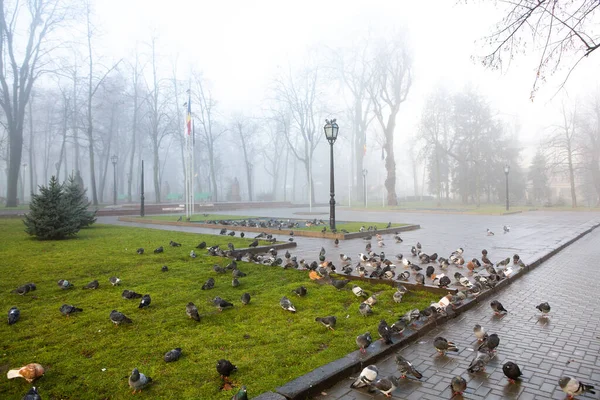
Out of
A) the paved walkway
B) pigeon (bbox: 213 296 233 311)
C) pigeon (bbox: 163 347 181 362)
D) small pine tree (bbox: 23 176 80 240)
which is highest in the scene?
small pine tree (bbox: 23 176 80 240)

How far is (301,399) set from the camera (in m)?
3.38

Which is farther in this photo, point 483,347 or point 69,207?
point 69,207

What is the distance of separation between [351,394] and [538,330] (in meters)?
3.07

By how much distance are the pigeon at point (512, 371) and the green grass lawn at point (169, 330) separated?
5.11 feet

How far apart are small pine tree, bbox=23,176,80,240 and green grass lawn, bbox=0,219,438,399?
14.4 ft

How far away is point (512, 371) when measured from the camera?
358 centimetres

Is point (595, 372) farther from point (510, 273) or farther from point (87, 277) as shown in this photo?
point (87, 277)

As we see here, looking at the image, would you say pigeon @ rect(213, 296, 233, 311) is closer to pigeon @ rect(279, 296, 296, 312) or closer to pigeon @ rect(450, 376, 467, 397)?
pigeon @ rect(279, 296, 296, 312)

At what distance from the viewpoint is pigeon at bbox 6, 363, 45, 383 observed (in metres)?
3.51

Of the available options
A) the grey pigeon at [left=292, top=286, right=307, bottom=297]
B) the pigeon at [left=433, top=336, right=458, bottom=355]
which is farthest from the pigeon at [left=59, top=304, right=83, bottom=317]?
the pigeon at [left=433, top=336, right=458, bottom=355]

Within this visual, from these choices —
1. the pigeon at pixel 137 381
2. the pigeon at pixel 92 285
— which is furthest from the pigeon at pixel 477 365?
the pigeon at pixel 92 285

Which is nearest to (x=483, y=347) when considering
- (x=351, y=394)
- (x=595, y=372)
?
(x=595, y=372)

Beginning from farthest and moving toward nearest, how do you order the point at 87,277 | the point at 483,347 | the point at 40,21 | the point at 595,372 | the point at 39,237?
1. the point at 40,21
2. the point at 39,237
3. the point at 87,277
4. the point at 483,347
5. the point at 595,372

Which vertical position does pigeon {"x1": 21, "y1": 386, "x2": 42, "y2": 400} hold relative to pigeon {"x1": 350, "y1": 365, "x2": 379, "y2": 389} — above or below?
above
